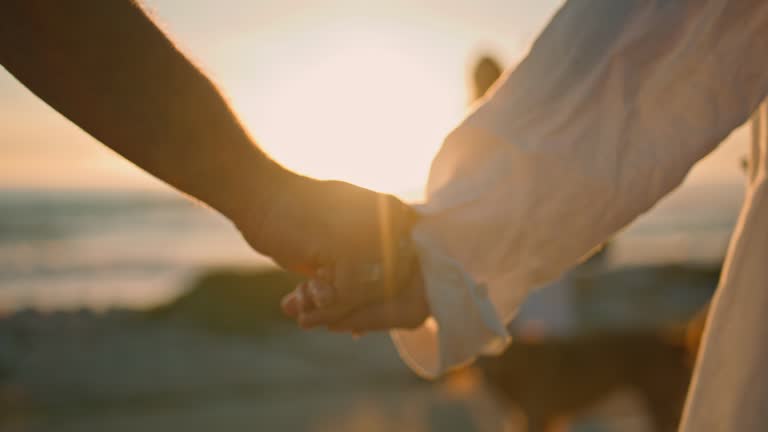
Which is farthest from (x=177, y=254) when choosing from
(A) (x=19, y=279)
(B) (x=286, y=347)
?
→ (B) (x=286, y=347)

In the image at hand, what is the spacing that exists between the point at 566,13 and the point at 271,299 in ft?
31.4

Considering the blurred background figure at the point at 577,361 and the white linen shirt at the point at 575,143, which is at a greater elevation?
the white linen shirt at the point at 575,143

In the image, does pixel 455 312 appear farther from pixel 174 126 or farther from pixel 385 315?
pixel 174 126

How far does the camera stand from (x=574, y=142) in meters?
1.42

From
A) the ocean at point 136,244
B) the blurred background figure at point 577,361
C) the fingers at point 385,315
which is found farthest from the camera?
the ocean at point 136,244

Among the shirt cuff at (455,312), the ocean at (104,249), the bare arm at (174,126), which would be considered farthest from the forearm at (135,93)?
the ocean at (104,249)

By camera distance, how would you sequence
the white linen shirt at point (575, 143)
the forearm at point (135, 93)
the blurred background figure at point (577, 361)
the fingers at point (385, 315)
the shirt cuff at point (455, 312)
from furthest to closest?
the blurred background figure at point (577, 361) → the fingers at point (385, 315) → the shirt cuff at point (455, 312) → the white linen shirt at point (575, 143) → the forearm at point (135, 93)

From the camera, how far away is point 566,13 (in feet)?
4.76

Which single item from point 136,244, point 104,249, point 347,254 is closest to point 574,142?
point 347,254

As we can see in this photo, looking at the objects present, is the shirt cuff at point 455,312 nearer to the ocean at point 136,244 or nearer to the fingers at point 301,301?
the fingers at point 301,301

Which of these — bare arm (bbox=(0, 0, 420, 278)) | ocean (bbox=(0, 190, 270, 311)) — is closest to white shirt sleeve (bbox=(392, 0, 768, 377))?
bare arm (bbox=(0, 0, 420, 278))

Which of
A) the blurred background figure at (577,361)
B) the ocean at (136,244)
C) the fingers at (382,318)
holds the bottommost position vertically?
the ocean at (136,244)

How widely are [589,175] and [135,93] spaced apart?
812mm

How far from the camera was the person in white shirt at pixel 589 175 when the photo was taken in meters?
1.25
